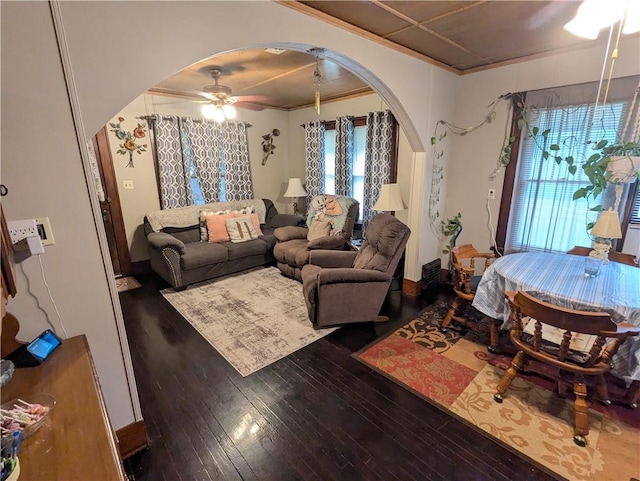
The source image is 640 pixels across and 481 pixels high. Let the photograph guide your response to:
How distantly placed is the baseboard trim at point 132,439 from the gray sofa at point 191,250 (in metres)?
2.21

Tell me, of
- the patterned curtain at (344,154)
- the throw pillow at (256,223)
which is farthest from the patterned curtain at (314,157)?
the throw pillow at (256,223)

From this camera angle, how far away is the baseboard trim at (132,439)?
1.67 m

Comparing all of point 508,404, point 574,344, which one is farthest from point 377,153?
point 508,404

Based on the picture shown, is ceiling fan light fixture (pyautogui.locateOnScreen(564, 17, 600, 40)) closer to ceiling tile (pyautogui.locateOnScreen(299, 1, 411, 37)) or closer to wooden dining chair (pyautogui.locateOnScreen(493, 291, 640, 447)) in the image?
ceiling tile (pyautogui.locateOnScreen(299, 1, 411, 37))

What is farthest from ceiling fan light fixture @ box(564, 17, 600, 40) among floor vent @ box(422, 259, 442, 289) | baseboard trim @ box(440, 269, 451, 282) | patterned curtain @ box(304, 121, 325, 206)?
patterned curtain @ box(304, 121, 325, 206)

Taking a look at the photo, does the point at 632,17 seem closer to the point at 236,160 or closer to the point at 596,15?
the point at 596,15

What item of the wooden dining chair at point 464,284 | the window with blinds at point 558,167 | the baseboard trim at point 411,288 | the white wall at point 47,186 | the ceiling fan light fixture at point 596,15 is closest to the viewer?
the white wall at point 47,186

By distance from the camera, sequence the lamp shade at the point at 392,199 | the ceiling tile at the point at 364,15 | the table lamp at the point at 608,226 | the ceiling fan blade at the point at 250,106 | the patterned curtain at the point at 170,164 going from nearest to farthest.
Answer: the ceiling tile at the point at 364,15
the table lamp at the point at 608,226
the lamp shade at the point at 392,199
the patterned curtain at the point at 170,164
the ceiling fan blade at the point at 250,106

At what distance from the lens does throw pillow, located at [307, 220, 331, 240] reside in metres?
4.25

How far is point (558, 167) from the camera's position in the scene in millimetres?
2969

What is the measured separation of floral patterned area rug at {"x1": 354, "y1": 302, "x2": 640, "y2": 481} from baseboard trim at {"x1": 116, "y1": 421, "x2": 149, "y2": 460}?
1561 millimetres

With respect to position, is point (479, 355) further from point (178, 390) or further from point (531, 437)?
point (178, 390)

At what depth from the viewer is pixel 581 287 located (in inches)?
76.3

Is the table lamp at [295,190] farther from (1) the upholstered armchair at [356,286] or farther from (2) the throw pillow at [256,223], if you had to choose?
(1) the upholstered armchair at [356,286]
